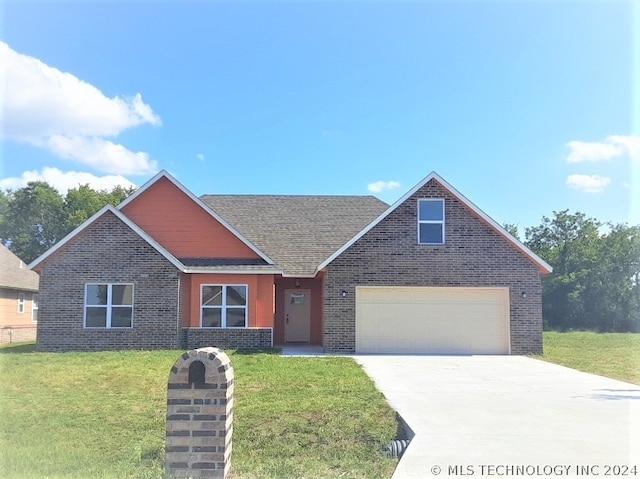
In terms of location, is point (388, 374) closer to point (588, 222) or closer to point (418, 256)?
point (418, 256)

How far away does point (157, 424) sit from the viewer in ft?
25.6

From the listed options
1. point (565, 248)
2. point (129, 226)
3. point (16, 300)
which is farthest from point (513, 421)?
point (565, 248)

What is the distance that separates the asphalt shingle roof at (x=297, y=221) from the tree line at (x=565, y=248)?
21123 mm

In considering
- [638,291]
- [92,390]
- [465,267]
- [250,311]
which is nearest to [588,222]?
[638,291]

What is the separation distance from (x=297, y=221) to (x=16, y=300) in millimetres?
13527

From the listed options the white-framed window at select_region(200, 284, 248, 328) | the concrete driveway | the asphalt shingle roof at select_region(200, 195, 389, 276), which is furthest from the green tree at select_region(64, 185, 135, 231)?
the concrete driveway

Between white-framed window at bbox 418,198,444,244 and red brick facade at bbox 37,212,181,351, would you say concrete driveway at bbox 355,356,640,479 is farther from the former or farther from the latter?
red brick facade at bbox 37,212,181,351

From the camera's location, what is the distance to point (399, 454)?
6.63m

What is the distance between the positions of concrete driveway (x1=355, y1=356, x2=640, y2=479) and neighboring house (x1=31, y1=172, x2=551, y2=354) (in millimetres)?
4496

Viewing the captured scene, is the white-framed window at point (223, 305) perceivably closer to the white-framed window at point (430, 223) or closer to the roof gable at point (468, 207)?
the roof gable at point (468, 207)

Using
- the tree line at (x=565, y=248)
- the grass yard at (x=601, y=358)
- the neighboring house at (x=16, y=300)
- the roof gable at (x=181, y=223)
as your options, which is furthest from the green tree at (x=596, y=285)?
the neighboring house at (x=16, y=300)

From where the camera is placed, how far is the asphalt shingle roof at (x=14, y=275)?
24688 millimetres

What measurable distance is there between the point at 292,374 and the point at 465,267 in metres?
8.33

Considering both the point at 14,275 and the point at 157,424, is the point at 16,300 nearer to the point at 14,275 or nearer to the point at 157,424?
the point at 14,275
